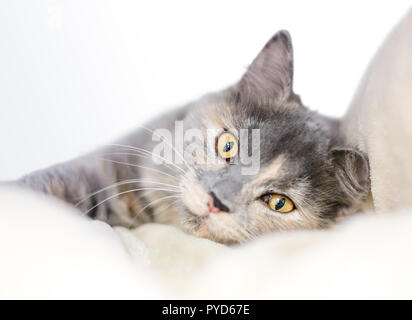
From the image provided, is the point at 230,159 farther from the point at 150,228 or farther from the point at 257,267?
the point at 257,267

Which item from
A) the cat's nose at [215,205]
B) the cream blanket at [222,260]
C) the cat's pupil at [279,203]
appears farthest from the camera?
the cat's pupil at [279,203]

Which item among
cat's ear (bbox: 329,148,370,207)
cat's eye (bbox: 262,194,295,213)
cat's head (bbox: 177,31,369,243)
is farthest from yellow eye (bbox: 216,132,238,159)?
cat's ear (bbox: 329,148,370,207)

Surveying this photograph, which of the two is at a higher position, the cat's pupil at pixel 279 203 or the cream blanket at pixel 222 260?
the cat's pupil at pixel 279 203

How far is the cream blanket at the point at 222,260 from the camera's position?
67cm

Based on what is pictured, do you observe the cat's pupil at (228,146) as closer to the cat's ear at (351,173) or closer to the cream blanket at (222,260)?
the cat's ear at (351,173)

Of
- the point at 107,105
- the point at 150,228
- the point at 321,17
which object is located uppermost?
the point at 321,17

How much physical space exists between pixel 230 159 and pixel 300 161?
19 cm

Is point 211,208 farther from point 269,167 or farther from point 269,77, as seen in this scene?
point 269,77

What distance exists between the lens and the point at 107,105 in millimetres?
1879

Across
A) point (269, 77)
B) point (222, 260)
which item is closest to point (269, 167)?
point (269, 77)

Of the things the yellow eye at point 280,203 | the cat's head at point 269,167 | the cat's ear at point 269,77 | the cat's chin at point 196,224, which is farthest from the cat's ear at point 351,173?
the cat's chin at point 196,224

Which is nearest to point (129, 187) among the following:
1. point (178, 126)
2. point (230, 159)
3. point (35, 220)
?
point (178, 126)

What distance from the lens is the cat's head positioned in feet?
3.97

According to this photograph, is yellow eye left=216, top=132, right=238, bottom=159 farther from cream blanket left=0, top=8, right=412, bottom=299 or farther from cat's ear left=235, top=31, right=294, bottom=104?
cream blanket left=0, top=8, right=412, bottom=299
